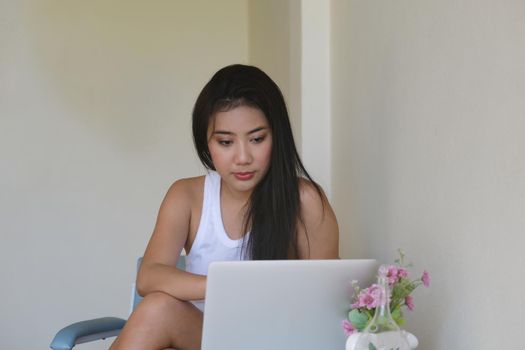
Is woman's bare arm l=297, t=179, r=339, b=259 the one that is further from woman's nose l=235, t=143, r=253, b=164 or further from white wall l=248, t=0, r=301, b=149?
white wall l=248, t=0, r=301, b=149

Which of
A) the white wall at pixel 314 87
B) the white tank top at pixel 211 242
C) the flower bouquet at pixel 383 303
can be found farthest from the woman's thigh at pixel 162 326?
the white wall at pixel 314 87

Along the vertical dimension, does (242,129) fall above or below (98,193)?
above

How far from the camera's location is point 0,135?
140 inches

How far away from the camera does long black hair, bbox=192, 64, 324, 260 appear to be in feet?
5.93

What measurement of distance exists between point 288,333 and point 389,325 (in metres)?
0.24

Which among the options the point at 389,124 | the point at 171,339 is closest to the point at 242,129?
the point at 389,124

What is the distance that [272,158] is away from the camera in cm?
185

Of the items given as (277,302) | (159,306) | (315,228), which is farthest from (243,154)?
(277,302)

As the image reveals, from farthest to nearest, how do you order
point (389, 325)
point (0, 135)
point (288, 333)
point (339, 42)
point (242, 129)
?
1. point (0, 135)
2. point (339, 42)
3. point (242, 129)
4. point (288, 333)
5. point (389, 325)

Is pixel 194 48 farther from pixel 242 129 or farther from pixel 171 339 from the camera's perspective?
pixel 171 339

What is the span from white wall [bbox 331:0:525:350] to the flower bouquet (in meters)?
0.15

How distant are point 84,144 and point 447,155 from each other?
249cm

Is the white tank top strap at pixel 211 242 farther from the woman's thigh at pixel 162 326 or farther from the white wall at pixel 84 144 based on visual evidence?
the white wall at pixel 84 144

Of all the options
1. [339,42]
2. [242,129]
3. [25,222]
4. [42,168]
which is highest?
[339,42]
